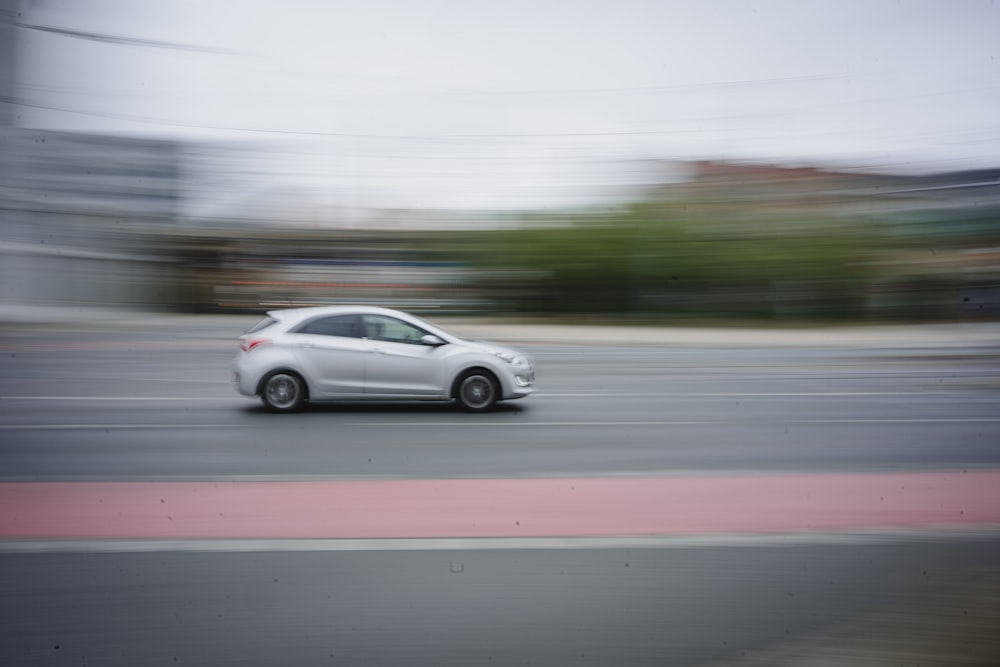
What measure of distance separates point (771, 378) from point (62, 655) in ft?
46.9

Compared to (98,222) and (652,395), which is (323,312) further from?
(98,222)

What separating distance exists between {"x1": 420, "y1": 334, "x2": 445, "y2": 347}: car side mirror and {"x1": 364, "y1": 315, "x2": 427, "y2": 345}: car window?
0.14ft

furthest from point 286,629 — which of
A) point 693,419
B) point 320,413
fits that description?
point 693,419

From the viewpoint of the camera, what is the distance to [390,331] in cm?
1052

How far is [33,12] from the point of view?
390 inches

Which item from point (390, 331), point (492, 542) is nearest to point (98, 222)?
point (390, 331)

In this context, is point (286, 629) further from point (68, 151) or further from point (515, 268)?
point (68, 151)

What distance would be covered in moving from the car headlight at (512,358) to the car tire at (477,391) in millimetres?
266

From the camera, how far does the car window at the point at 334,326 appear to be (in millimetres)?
10430

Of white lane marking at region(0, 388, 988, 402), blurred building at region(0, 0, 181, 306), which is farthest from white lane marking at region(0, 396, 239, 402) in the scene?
blurred building at region(0, 0, 181, 306)

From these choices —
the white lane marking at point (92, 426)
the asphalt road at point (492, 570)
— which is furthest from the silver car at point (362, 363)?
the white lane marking at point (92, 426)

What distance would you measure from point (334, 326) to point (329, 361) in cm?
45

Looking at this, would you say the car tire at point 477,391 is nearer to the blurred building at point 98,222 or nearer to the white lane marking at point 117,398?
the white lane marking at point 117,398

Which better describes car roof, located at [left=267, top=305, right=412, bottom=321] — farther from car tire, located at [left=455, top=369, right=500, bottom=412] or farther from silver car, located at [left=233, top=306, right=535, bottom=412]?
car tire, located at [left=455, top=369, right=500, bottom=412]
